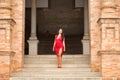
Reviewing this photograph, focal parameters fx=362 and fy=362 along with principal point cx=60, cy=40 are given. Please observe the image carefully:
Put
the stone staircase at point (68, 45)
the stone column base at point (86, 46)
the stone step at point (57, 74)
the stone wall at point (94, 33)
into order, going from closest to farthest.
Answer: the stone step at point (57, 74)
the stone wall at point (94, 33)
the stone column base at point (86, 46)
the stone staircase at point (68, 45)

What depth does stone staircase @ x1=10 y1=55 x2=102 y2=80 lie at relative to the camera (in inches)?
570

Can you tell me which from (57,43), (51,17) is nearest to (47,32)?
(51,17)

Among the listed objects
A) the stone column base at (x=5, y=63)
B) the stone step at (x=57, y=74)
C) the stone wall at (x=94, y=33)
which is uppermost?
→ the stone wall at (x=94, y=33)

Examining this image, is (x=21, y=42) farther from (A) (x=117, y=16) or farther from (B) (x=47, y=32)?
(B) (x=47, y=32)

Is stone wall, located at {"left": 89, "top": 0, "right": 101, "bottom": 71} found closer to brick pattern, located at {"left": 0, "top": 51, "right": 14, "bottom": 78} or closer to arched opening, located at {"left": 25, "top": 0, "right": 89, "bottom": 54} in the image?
brick pattern, located at {"left": 0, "top": 51, "right": 14, "bottom": 78}

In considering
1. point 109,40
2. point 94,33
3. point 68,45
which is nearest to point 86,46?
point 94,33

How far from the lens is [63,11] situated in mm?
24328

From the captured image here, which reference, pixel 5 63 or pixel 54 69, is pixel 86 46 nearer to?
pixel 54 69

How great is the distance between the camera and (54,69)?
15.7 meters

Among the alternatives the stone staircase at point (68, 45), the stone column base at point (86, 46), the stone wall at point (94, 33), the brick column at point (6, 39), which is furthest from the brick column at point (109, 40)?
the stone staircase at point (68, 45)

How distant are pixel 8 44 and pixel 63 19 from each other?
10027 millimetres

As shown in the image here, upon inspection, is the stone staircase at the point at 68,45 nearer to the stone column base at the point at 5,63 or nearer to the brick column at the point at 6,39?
the brick column at the point at 6,39

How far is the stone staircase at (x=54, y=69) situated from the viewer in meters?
14.5

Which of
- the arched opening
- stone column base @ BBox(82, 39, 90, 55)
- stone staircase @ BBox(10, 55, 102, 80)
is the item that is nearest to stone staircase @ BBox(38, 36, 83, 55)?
the arched opening
